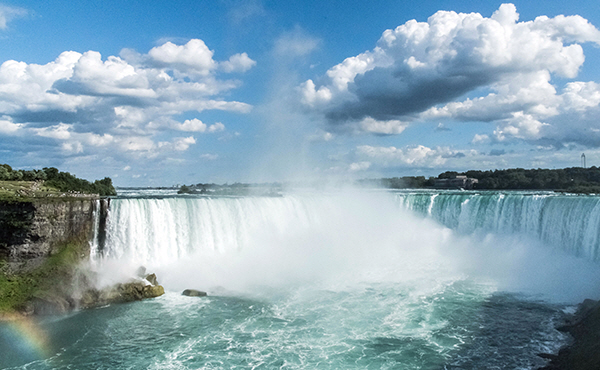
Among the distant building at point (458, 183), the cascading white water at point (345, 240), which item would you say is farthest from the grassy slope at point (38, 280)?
the distant building at point (458, 183)

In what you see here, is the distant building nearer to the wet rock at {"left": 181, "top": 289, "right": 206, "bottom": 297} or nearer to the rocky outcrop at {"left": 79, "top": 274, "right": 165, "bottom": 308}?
the wet rock at {"left": 181, "top": 289, "right": 206, "bottom": 297}

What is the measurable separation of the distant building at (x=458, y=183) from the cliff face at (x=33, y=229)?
188 ft

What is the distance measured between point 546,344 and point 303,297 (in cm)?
960

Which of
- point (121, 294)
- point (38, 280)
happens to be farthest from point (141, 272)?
point (38, 280)

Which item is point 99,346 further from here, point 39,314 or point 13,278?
point 13,278

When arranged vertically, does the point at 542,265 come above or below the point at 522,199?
below

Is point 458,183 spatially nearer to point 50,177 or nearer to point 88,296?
point 50,177

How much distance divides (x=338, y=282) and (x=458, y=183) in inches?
1942

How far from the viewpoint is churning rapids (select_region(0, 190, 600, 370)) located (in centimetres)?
1220

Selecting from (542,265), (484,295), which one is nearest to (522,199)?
(542,265)

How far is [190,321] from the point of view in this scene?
14.9m

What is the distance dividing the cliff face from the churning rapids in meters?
2.15

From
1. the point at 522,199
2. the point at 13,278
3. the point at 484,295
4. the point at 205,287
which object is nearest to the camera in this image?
the point at 13,278

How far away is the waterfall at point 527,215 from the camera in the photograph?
22109 mm
